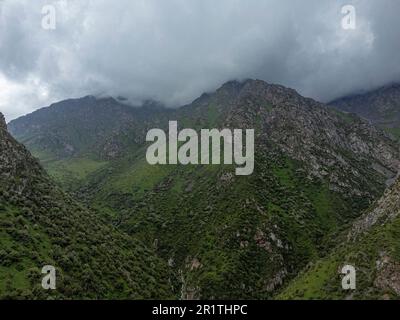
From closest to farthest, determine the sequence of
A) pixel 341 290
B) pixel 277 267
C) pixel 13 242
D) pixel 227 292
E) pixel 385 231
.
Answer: pixel 341 290 < pixel 13 242 < pixel 385 231 < pixel 227 292 < pixel 277 267

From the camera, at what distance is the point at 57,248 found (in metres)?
119

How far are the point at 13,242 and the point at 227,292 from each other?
255 ft

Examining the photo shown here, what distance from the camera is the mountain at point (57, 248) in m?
101

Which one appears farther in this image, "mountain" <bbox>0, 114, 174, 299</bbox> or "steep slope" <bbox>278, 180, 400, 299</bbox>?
"mountain" <bbox>0, 114, 174, 299</bbox>

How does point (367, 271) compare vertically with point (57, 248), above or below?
below

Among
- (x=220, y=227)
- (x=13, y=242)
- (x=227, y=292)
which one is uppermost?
(x=220, y=227)

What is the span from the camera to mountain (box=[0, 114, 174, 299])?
100562 millimetres

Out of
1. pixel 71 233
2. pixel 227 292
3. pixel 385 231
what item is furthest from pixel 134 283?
pixel 385 231

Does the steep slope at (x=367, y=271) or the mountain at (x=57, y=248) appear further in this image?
the mountain at (x=57, y=248)

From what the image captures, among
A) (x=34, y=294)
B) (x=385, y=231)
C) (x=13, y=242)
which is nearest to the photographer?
(x=34, y=294)

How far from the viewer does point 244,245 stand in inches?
7067

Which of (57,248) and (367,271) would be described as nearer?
(367,271)
